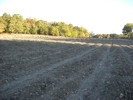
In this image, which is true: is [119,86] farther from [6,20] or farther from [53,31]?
[53,31]

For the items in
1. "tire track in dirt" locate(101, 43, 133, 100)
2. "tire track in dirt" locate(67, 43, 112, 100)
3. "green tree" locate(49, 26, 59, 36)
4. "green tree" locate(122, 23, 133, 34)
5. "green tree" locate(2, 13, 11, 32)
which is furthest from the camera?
"green tree" locate(122, 23, 133, 34)

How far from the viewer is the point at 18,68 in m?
15.8

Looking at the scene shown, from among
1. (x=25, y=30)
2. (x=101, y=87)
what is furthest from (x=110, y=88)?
(x=25, y=30)

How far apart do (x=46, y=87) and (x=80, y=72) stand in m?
4.97

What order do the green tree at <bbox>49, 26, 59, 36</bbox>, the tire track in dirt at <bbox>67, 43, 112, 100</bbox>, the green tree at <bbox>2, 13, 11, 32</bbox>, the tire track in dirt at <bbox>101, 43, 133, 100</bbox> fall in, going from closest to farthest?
the tire track in dirt at <bbox>67, 43, 112, 100</bbox> → the tire track in dirt at <bbox>101, 43, 133, 100</bbox> → the green tree at <bbox>2, 13, 11, 32</bbox> → the green tree at <bbox>49, 26, 59, 36</bbox>

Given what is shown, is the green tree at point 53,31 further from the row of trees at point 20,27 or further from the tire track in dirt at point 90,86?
the tire track in dirt at point 90,86

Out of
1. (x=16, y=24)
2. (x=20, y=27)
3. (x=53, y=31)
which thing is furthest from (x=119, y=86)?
(x=53, y=31)

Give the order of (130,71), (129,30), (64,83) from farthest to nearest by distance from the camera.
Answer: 1. (129,30)
2. (130,71)
3. (64,83)

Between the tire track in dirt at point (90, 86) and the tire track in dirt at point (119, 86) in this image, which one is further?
the tire track in dirt at point (119, 86)

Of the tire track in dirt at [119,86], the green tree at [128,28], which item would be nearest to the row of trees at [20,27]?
the green tree at [128,28]

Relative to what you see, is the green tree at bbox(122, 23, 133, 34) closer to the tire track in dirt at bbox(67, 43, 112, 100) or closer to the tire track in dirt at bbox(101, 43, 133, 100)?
the tire track in dirt at bbox(101, 43, 133, 100)

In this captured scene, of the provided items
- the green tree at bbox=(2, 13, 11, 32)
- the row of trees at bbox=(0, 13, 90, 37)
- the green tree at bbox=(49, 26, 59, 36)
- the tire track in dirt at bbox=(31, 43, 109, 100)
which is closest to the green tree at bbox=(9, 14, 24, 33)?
the row of trees at bbox=(0, 13, 90, 37)

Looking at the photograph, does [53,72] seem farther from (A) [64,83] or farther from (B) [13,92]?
(B) [13,92]

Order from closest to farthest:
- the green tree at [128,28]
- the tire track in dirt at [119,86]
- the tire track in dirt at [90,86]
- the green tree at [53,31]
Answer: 1. the tire track in dirt at [90,86]
2. the tire track in dirt at [119,86]
3. the green tree at [53,31]
4. the green tree at [128,28]
